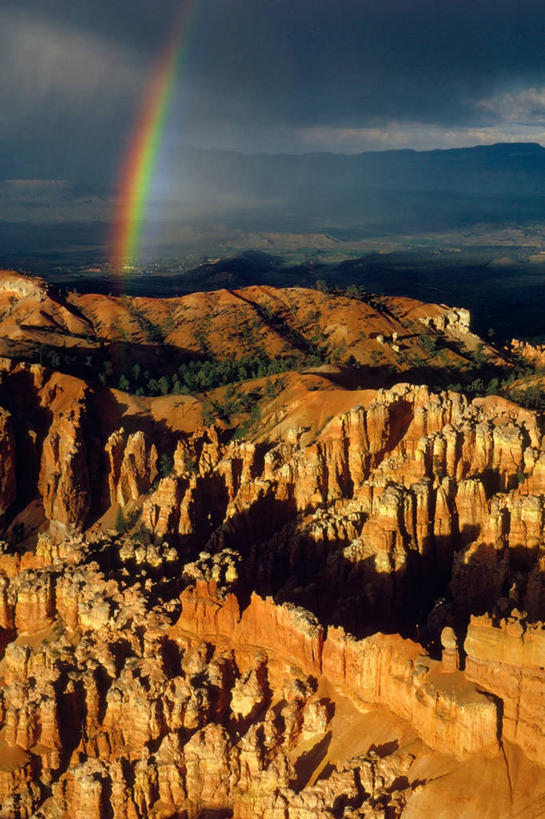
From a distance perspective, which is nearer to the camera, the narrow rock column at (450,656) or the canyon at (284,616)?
the canyon at (284,616)

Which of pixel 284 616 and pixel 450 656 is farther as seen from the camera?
pixel 284 616

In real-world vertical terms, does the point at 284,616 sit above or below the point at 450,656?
below

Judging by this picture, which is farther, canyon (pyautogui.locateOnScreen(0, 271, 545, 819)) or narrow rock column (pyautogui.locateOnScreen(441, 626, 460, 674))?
narrow rock column (pyautogui.locateOnScreen(441, 626, 460, 674))

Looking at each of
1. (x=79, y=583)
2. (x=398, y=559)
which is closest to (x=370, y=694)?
(x=398, y=559)

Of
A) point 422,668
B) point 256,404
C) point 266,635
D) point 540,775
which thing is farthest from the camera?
point 256,404

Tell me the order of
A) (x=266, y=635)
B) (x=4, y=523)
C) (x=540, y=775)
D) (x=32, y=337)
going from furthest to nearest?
(x=32, y=337)
(x=4, y=523)
(x=266, y=635)
(x=540, y=775)

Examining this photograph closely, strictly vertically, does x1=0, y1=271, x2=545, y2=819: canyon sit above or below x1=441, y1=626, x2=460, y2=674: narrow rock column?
below

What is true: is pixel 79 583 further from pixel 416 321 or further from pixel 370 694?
pixel 416 321

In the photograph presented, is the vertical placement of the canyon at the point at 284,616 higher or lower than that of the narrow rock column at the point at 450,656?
lower
